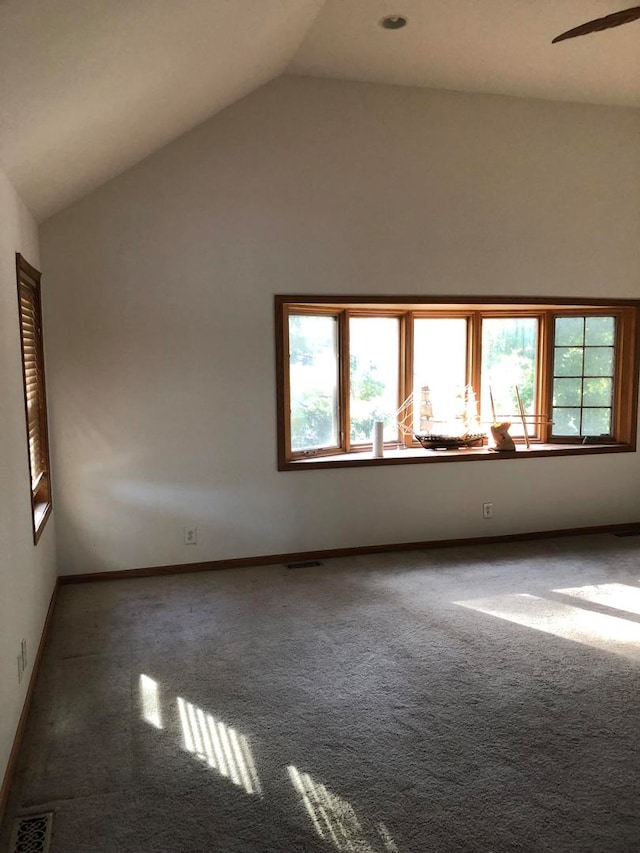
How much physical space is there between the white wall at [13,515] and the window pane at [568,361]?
4028 mm

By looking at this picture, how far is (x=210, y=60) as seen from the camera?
10.4 ft

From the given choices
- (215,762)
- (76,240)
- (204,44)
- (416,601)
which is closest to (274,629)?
(416,601)

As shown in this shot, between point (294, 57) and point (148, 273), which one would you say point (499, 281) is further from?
point (148, 273)

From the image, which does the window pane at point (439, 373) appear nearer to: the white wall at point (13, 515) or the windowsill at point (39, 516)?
Answer: the windowsill at point (39, 516)

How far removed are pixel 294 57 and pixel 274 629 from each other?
3402mm

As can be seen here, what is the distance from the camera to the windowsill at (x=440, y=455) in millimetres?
4594

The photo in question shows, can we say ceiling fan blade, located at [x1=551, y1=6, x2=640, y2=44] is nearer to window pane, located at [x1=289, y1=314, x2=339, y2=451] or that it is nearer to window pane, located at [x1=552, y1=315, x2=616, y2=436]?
window pane, located at [x1=289, y1=314, x2=339, y2=451]

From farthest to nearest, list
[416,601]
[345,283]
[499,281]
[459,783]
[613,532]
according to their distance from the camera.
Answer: [613,532] → [499,281] → [345,283] → [416,601] → [459,783]

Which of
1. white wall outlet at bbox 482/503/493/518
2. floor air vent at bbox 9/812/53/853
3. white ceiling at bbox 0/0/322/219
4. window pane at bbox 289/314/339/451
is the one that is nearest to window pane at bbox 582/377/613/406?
white wall outlet at bbox 482/503/493/518

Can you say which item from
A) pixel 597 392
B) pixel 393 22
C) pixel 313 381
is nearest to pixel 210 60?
pixel 393 22

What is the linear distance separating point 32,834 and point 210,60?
3265 millimetres

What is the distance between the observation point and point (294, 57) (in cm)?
403

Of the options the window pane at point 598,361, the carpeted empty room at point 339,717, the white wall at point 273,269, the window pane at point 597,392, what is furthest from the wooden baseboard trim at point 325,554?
the window pane at point 598,361

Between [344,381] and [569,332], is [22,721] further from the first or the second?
[569,332]
